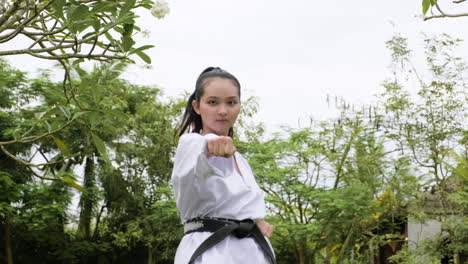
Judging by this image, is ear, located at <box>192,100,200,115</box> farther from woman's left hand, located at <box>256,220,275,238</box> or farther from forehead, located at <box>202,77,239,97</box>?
woman's left hand, located at <box>256,220,275,238</box>

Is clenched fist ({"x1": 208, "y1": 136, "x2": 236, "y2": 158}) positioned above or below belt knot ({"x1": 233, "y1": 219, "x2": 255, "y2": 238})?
above

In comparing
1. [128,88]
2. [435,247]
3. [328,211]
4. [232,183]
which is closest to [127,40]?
[232,183]

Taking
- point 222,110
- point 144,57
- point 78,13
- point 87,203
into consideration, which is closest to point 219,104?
point 222,110

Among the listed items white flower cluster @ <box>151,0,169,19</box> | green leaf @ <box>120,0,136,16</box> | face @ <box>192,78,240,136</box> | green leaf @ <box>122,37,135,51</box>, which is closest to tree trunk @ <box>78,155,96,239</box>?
white flower cluster @ <box>151,0,169,19</box>

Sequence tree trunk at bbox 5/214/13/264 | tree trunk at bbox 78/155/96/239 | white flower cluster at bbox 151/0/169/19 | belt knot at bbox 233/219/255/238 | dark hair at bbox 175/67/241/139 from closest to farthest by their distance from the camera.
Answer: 1. belt knot at bbox 233/219/255/238
2. dark hair at bbox 175/67/241/139
3. white flower cluster at bbox 151/0/169/19
4. tree trunk at bbox 5/214/13/264
5. tree trunk at bbox 78/155/96/239

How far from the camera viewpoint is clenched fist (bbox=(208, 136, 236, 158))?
134 centimetres

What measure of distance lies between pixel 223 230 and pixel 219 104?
33cm

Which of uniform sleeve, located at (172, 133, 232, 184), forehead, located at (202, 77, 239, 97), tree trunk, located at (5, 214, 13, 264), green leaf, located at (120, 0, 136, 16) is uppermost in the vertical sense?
green leaf, located at (120, 0, 136, 16)

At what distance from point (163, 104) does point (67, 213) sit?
3209 mm

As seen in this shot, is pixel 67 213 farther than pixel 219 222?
Yes

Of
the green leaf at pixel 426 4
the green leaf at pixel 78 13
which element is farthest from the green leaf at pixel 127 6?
the green leaf at pixel 426 4

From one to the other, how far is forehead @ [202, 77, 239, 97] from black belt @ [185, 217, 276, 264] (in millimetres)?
320

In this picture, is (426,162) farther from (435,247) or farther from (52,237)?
(52,237)

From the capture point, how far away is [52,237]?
13234 millimetres
